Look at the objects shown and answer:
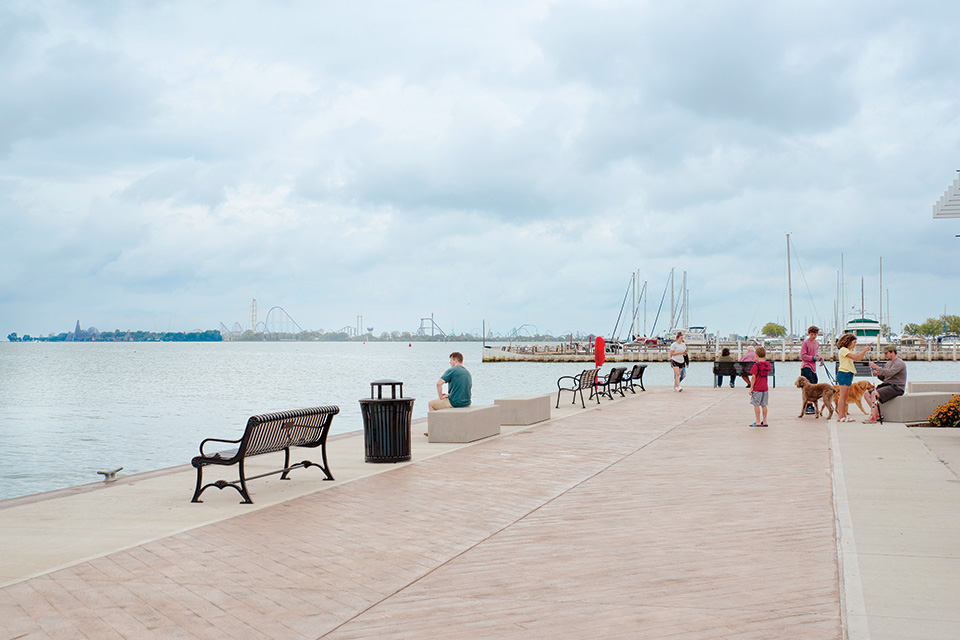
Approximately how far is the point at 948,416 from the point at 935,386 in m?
4.78

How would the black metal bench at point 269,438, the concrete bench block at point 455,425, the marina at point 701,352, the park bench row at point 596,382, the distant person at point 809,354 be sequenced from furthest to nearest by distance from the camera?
1. the marina at point 701,352
2. the park bench row at point 596,382
3. the distant person at point 809,354
4. the concrete bench block at point 455,425
5. the black metal bench at point 269,438

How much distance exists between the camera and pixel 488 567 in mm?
5609

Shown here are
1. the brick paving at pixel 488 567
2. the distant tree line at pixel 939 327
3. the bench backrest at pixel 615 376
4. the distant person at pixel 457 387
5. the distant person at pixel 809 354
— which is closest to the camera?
the brick paving at pixel 488 567

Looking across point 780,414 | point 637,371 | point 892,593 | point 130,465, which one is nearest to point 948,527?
point 892,593

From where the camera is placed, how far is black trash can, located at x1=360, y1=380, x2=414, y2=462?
1073 centimetres

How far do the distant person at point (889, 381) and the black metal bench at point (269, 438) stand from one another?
1060 cm

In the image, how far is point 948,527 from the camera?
21.9 feet

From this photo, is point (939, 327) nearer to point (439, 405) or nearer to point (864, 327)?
point (864, 327)

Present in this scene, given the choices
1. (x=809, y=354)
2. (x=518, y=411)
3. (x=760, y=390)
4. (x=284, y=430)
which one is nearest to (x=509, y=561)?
(x=284, y=430)

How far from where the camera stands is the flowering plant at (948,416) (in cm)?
1420

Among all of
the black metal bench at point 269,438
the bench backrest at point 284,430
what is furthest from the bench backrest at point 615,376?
the black metal bench at point 269,438

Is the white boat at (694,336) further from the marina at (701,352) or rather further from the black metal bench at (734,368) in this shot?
the black metal bench at (734,368)

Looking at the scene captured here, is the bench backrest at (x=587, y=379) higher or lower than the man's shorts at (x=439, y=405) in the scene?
higher

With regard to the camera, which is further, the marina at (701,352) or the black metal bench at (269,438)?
the marina at (701,352)
